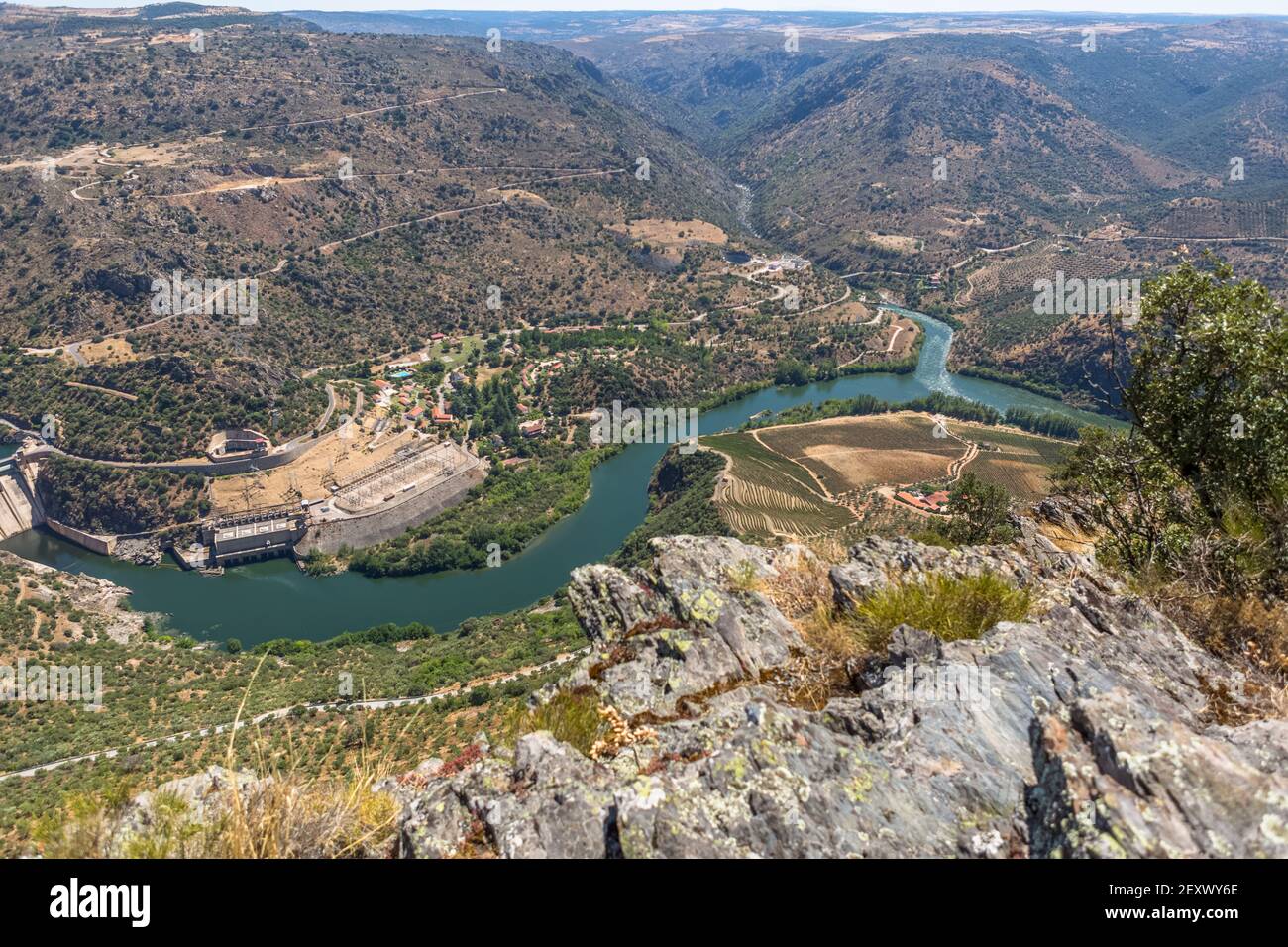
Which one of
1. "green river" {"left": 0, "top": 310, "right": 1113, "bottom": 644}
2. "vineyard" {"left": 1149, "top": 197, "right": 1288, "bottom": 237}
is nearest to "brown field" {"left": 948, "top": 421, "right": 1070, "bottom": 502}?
"green river" {"left": 0, "top": 310, "right": 1113, "bottom": 644}

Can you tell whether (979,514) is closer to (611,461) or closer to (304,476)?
(611,461)

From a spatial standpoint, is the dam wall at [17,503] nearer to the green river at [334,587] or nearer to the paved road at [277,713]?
the green river at [334,587]

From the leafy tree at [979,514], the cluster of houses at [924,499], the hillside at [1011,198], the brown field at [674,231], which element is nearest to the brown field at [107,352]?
the cluster of houses at [924,499]

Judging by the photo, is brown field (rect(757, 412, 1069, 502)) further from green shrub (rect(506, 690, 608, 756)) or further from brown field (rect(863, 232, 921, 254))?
brown field (rect(863, 232, 921, 254))

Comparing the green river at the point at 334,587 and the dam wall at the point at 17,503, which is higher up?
the dam wall at the point at 17,503

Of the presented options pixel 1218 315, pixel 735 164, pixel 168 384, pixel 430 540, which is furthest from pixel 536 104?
pixel 1218 315
